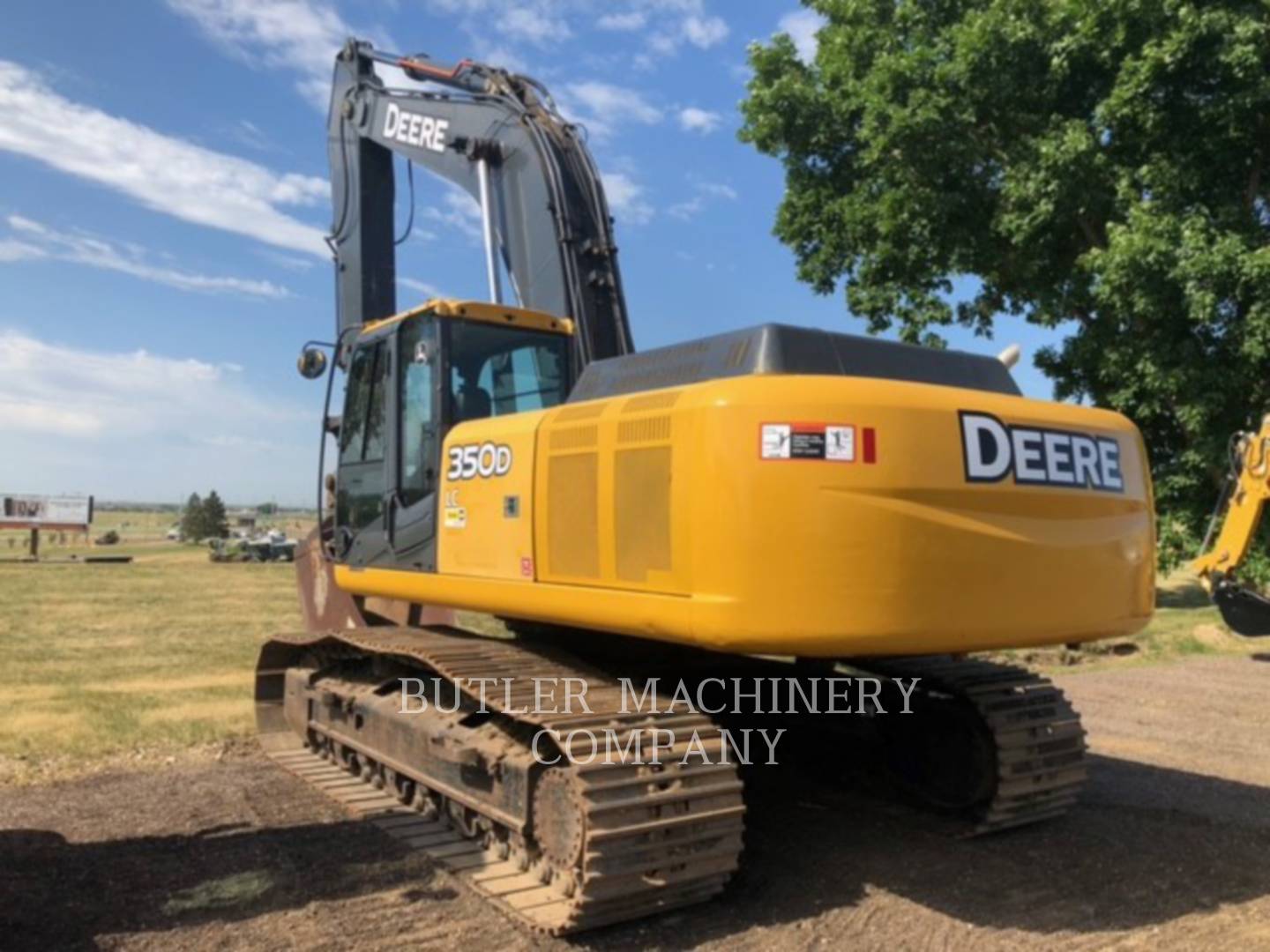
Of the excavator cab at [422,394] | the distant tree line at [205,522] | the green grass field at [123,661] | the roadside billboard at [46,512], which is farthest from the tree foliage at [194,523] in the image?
the excavator cab at [422,394]

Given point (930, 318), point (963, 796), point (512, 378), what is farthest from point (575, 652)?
point (930, 318)

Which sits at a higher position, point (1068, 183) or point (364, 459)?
point (1068, 183)

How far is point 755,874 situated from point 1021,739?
5.13ft

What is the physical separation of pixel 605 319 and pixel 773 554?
332cm

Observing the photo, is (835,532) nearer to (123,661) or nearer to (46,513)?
(123,661)

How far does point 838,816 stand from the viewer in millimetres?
5852

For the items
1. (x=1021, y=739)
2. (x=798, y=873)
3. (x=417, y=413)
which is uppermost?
(x=417, y=413)

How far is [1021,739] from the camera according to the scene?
5344 mm

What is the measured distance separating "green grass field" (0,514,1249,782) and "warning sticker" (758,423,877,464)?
542cm

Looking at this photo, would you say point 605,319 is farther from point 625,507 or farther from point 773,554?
point 773,554

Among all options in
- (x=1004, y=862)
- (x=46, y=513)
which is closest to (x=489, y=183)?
(x=1004, y=862)

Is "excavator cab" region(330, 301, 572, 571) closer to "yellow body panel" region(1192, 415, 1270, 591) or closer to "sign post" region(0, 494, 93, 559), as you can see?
"yellow body panel" region(1192, 415, 1270, 591)

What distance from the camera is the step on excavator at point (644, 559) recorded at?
3.81m

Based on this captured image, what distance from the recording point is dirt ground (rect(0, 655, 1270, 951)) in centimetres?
417
